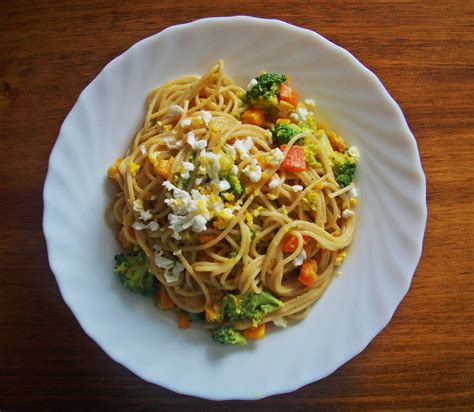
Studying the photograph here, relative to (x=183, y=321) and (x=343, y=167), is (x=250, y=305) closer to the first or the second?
(x=183, y=321)

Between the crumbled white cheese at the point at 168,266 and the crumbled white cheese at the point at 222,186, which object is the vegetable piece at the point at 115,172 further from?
the crumbled white cheese at the point at 222,186

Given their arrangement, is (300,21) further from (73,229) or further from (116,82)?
(73,229)

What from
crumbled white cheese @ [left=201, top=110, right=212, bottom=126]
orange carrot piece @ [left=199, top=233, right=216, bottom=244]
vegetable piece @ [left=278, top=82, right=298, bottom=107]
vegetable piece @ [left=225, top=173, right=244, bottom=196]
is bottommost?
orange carrot piece @ [left=199, top=233, right=216, bottom=244]

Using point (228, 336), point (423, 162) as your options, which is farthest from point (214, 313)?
point (423, 162)

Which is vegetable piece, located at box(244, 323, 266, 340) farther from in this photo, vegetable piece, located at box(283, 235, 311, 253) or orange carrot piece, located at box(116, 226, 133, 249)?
orange carrot piece, located at box(116, 226, 133, 249)

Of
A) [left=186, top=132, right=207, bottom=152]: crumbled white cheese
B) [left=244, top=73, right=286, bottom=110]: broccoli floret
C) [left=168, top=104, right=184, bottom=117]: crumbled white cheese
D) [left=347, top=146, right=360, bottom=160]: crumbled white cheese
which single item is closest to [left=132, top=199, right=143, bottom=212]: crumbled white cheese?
[left=186, top=132, right=207, bottom=152]: crumbled white cheese

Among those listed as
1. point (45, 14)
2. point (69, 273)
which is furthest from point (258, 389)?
point (45, 14)

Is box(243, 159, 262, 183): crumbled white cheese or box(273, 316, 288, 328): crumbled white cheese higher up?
box(243, 159, 262, 183): crumbled white cheese
